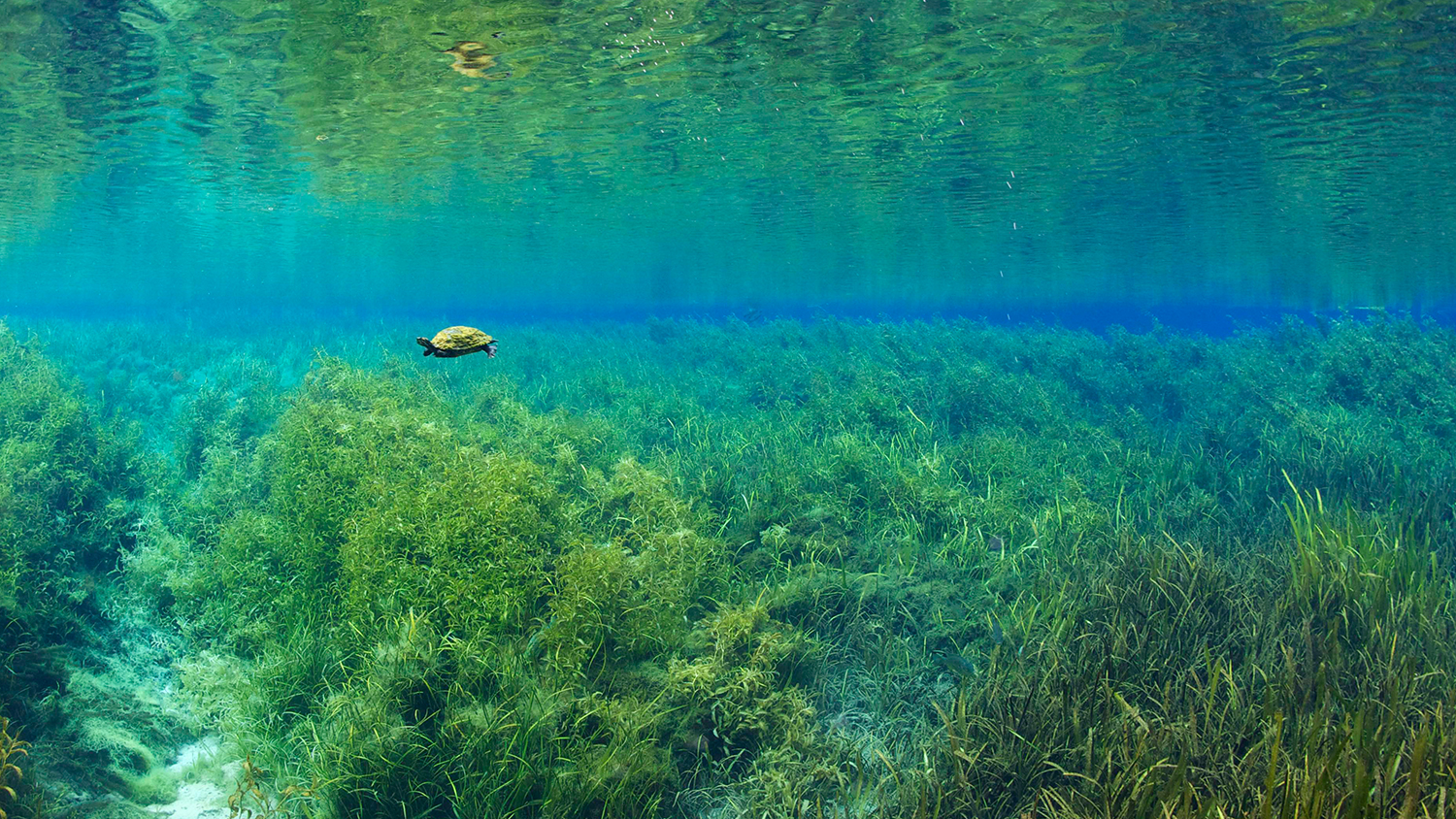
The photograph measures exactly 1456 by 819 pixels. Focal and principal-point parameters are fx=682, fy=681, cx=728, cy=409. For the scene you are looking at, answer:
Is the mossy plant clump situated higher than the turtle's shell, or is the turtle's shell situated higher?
the turtle's shell

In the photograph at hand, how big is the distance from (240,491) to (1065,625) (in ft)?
33.0

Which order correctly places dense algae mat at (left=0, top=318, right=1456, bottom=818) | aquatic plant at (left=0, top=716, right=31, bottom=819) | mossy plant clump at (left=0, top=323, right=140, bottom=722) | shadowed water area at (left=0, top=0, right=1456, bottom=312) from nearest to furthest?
aquatic plant at (left=0, top=716, right=31, bottom=819)
dense algae mat at (left=0, top=318, right=1456, bottom=818)
mossy plant clump at (left=0, top=323, right=140, bottom=722)
shadowed water area at (left=0, top=0, right=1456, bottom=312)

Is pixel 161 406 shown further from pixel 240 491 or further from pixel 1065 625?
pixel 1065 625

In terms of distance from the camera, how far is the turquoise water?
4754mm

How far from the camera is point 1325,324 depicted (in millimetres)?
23812

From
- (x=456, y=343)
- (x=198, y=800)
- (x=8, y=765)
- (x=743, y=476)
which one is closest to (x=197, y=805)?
(x=198, y=800)

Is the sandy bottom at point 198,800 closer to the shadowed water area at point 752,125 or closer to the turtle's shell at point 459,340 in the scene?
the turtle's shell at point 459,340

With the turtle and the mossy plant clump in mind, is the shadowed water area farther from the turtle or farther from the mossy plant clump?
the turtle

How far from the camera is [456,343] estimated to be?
4.65 metres

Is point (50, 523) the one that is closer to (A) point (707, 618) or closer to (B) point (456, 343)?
(B) point (456, 343)

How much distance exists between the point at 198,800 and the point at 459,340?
179 inches

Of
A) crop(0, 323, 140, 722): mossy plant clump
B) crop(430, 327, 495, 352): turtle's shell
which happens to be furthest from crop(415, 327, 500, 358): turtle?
crop(0, 323, 140, 722): mossy plant clump

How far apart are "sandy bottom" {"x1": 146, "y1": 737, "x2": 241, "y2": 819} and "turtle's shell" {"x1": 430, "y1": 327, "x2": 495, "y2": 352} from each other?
421 centimetres

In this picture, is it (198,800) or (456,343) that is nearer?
(456,343)
